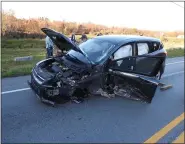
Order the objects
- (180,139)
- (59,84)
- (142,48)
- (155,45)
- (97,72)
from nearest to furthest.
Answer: (180,139), (59,84), (97,72), (142,48), (155,45)

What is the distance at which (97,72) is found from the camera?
5.96 meters

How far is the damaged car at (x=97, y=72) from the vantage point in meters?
5.60

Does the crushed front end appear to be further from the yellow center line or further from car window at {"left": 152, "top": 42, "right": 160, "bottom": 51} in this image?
car window at {"left": 152, "top": 42, "right": 160, "bottom": 51}

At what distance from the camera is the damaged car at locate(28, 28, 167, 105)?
5.60 m

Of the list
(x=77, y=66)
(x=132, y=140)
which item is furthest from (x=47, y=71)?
(x=132, y=140)

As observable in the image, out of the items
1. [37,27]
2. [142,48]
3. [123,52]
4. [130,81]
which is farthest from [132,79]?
[37,27]

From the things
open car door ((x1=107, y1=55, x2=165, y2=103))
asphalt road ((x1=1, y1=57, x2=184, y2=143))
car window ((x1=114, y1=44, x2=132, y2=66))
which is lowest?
asphalt road ((x1=1, y1=57, x2=184, y2=143))

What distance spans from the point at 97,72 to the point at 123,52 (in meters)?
1.03

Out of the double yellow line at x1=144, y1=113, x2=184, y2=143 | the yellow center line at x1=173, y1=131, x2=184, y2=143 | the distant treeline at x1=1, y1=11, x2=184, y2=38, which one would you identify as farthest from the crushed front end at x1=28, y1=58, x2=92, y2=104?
the distant treeline at x1=1, y1=11, x2=184, y2=38

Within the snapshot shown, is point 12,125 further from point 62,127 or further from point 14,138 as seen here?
point 62,127

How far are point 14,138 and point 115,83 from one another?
9.11 ft

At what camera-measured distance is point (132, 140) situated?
4.42 metres

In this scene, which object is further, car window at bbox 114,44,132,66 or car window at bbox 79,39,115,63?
car window at bbox 114,44,132,66

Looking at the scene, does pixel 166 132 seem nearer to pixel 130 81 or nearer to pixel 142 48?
→ pixel 130 81
